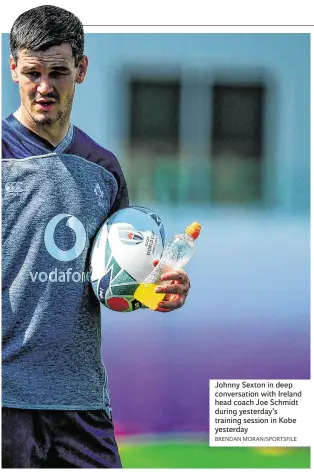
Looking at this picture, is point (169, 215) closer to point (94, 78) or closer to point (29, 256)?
point (94, 78)

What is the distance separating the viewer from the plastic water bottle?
2596 mm

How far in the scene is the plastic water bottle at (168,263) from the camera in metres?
2.60

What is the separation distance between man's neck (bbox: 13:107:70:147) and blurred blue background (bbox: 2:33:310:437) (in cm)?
56

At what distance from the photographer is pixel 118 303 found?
263cm

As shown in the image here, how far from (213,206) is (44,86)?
1.04 metres

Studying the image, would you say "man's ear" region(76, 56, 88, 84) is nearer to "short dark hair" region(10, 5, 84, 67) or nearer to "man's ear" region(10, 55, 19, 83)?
→ "short dark hair" region(10, 5, 84, 67)

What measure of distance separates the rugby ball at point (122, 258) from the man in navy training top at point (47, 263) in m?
0.06

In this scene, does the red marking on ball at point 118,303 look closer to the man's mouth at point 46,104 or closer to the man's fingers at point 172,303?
the man's fingers at point 172,303

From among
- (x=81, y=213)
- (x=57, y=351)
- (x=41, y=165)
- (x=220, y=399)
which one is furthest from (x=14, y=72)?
(x=220, y=399)

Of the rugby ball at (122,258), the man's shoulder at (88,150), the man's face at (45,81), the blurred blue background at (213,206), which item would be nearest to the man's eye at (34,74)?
the man's face at (45,81)

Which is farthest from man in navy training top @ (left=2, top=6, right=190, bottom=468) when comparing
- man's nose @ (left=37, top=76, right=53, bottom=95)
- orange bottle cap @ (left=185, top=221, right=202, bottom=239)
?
orange bottle cap @ (left=185, top=221, right=202, bottom=239)

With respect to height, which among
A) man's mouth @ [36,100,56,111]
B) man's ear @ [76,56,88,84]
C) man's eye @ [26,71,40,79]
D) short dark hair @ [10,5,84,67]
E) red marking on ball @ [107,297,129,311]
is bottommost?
red marking on ball @ [107,297,129,311]

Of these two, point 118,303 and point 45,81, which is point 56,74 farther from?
point 118,303

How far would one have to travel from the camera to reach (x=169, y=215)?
3.28 meters
